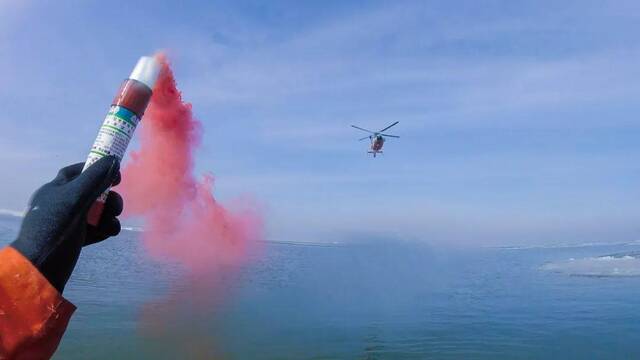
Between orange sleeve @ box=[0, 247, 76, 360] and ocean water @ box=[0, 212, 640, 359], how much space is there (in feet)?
55.4

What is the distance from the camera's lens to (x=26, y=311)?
2.03 metres

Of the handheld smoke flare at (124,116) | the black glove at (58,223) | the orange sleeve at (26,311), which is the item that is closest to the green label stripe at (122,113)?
the handheld smoke flare at (124,116)

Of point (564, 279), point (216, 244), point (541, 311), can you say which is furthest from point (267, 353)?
point (564, 279)

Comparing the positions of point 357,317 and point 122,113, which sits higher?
point 122,113

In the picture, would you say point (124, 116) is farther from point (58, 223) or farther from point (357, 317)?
point (357, 317)

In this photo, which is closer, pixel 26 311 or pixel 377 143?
pixel 26 311

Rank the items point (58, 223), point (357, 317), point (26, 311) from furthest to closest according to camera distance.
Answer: point (357, 317), point (58, 223), point (26, 311)

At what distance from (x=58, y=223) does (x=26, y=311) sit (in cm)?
46

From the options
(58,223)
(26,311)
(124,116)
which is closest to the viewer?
(26,311)

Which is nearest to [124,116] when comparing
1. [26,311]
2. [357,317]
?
[26,311]

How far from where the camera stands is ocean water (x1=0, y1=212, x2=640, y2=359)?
19031mm

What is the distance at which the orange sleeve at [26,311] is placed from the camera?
200 centimetres

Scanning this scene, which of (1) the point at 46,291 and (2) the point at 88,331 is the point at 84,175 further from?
(2) the point at 88,331

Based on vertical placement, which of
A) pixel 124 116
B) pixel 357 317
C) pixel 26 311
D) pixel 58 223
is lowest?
pixel 357 317
